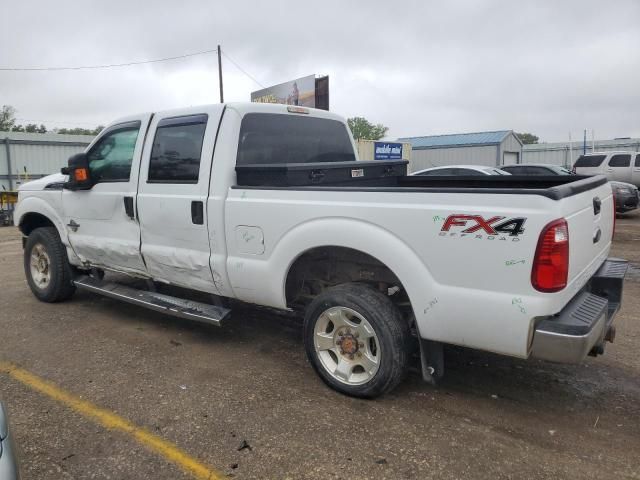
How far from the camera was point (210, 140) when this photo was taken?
13.6 feet

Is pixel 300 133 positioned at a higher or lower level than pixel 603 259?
higher

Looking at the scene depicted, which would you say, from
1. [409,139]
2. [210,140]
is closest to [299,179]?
[210,140]

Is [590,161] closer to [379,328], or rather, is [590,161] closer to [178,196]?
[178,196]

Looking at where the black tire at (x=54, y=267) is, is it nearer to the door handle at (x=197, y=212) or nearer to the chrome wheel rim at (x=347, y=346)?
the door handle at (x=197, y=212)

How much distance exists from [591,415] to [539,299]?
3.80 feet

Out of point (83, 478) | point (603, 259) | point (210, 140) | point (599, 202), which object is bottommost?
point (83, 478)

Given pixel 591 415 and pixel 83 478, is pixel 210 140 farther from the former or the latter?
pixel 591 415

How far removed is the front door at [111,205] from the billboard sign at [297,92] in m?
18.9

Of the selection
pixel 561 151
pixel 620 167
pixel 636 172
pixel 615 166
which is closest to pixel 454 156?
pixel 561 151

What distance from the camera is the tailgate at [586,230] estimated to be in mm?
2793

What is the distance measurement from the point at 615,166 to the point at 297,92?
13620 millimetres

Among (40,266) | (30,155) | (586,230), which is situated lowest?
(40,266)

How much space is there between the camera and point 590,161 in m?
19.1

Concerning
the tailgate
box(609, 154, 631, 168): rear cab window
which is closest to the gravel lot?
the tailgate
